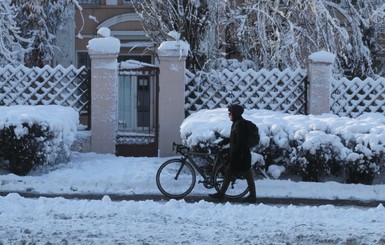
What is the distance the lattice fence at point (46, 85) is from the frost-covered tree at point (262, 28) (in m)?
2.50

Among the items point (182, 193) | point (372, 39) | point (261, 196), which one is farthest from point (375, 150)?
point (372, 39)

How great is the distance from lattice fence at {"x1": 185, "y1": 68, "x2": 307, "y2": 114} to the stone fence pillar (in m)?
0.29

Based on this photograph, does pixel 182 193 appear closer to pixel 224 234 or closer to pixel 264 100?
pixel 224 234

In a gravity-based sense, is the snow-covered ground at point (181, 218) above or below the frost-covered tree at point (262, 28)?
below

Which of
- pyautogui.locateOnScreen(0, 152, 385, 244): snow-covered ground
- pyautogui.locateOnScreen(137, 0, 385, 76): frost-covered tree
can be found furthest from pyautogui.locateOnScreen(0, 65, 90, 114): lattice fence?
pyautogui.locateOnScreen(0, 152, 385, 244): snow-covered ground

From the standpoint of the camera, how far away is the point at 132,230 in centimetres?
812

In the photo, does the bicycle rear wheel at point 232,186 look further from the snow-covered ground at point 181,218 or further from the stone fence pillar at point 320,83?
the stone fence pillar at point 320,83

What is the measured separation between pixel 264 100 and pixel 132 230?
749 cm

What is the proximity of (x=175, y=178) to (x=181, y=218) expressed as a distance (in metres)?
2.21

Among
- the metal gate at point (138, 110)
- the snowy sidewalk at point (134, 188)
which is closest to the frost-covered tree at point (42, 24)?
the metal gate at point (138, 110)

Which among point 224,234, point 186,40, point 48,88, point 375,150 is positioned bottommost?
point 224,234

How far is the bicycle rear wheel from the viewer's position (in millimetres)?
10977

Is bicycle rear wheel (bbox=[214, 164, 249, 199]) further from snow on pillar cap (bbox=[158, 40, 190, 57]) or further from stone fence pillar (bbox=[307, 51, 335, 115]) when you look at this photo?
stone fence pillar (bbox=[307, 51, 335, 115])

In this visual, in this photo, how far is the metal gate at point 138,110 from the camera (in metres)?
15.1
